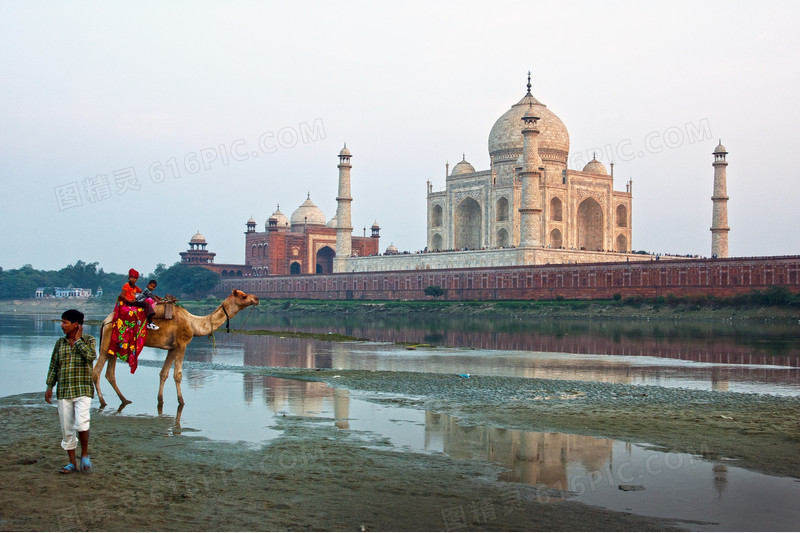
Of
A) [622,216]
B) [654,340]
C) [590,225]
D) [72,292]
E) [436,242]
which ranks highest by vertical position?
[622,216]

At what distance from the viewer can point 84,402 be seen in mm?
6926

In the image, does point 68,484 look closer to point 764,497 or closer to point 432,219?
point 764,497

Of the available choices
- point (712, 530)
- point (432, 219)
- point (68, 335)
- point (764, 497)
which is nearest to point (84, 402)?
point (68, 335)

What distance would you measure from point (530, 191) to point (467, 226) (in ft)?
45.5

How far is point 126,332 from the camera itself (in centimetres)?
1070

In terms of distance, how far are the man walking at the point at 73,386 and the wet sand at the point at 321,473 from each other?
237 mm

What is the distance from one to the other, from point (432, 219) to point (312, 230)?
20.4 meters

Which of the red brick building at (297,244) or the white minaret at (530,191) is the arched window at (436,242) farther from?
the red brick building at (297,244)

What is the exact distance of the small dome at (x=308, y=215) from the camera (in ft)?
294

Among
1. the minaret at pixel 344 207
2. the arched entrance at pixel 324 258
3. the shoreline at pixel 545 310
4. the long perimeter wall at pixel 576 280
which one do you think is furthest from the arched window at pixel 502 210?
the arched entrance at pixel 324 258

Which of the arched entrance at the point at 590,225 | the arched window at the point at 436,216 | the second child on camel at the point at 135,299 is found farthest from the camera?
the arched window at the point at 436,216

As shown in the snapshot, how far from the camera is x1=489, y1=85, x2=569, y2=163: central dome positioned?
63188 millimetres

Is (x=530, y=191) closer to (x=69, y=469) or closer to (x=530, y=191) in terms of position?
(x=530, y=191)

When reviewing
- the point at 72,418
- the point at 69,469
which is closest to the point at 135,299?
the point at 72,418
